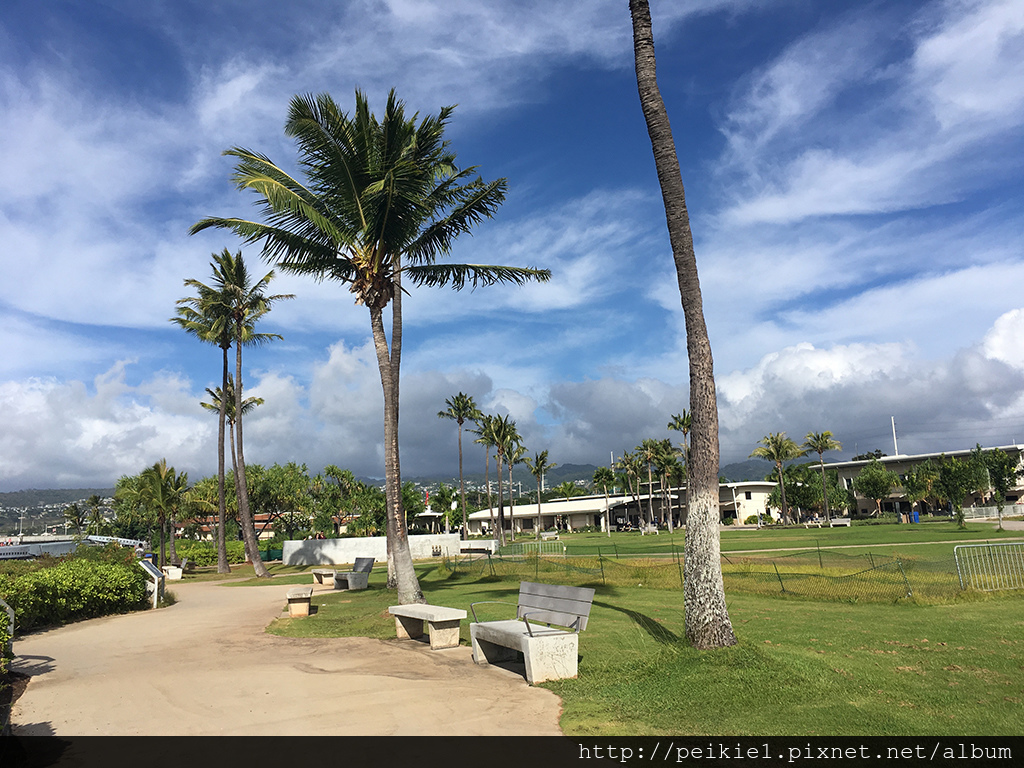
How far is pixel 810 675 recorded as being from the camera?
22.2ft

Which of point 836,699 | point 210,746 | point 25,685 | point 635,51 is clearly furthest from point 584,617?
point 635,51

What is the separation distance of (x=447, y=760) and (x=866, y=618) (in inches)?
355

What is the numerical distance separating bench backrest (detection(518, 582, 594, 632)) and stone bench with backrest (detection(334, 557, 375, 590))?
43.9 feet

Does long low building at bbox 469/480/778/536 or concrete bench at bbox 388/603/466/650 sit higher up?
concrete bench at bbox 388/603/466/650

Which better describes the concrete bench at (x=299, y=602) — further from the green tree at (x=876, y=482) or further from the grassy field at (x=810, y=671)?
the green tree at (x=876, y=482)

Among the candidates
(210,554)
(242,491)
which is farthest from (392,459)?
(210,554)

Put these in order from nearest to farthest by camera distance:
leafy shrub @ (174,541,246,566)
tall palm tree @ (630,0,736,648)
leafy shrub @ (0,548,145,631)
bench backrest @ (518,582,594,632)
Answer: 1. bench backrest @ (518,582,594,632)
2. tall palm tree @ (630,0,736,648)
3. leafy shrub @ (0,548,145,631)
4. leafy shrub @ (174,541,246,566)

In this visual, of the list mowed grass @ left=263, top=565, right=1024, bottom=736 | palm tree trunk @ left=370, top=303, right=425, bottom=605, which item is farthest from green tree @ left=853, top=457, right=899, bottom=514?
palm tree trunk @ left=370, top=303, right=425, bottom=605

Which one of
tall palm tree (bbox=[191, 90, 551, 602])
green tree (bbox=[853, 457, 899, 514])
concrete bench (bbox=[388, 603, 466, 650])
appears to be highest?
tall palm tree (bbox=[191, 90, 551, 602])

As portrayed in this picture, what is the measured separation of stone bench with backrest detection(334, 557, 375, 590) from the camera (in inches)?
827

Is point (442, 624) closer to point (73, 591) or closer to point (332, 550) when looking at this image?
point (73, 591)

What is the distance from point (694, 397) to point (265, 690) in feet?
20.3

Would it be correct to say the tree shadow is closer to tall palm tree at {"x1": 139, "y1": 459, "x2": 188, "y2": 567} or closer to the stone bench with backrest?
the stone bench with backrest

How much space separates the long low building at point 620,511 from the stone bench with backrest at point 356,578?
208 feet
